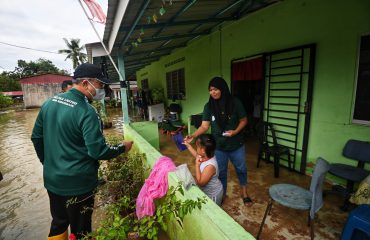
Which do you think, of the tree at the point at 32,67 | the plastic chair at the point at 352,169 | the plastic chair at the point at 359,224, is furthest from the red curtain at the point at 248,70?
the tree at the point at 32,67

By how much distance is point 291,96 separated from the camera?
4062mm

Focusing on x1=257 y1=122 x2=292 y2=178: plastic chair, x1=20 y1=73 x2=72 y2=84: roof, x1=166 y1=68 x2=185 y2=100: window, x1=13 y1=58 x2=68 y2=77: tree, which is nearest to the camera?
x1=257 y1=122 x2=292 y2=178: plastic chair

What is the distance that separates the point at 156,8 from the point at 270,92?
2.96 metres

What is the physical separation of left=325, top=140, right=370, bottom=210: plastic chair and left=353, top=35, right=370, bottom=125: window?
0.38m

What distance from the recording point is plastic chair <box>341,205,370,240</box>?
1.66 meters

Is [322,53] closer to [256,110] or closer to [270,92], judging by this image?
[270,92]

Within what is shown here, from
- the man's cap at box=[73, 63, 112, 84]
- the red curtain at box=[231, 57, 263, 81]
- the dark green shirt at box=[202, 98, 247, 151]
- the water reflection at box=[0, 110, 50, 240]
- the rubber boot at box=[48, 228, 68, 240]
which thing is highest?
the red curtain at box=[231, 57, 263, 81]

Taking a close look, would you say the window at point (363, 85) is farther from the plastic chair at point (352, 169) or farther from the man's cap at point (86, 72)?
the man's cap at point (86, 72)

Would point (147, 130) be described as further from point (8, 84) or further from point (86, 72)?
point (8, 84)

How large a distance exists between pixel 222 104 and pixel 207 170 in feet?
3.38

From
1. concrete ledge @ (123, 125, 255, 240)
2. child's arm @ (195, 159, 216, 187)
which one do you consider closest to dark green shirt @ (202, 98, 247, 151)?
child's arm @ (195, 159, 216, 187)

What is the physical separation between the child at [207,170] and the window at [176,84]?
Result: 249 inches

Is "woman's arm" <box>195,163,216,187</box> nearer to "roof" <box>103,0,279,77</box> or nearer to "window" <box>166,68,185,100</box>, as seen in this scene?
"roof" <box>103,0,279,77</box>

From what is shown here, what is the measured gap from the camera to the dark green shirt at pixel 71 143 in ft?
5.66
